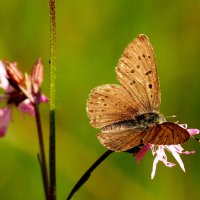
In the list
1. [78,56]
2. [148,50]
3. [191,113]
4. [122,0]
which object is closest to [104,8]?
[122,0]

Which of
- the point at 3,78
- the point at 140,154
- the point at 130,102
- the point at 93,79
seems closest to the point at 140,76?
the point at 130,102


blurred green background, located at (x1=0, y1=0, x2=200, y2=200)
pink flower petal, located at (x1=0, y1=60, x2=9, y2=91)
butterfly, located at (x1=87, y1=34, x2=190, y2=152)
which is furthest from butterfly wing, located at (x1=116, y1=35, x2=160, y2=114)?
blurred green background, located at (x1=0, y1=0, x2=200, y2=200)

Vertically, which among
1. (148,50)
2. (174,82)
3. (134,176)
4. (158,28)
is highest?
(148,50)

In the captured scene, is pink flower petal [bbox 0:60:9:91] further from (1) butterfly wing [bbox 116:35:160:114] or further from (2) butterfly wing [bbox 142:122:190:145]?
(2) butterfly wing [bbox 142:122:190:145]

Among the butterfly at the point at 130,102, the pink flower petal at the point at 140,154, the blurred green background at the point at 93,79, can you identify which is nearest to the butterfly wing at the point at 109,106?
the butterfly at the point at 130,102

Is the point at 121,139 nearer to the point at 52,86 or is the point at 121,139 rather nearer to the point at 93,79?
the point at 52,86

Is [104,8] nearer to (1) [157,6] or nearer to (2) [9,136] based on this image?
(1) [157,6]
